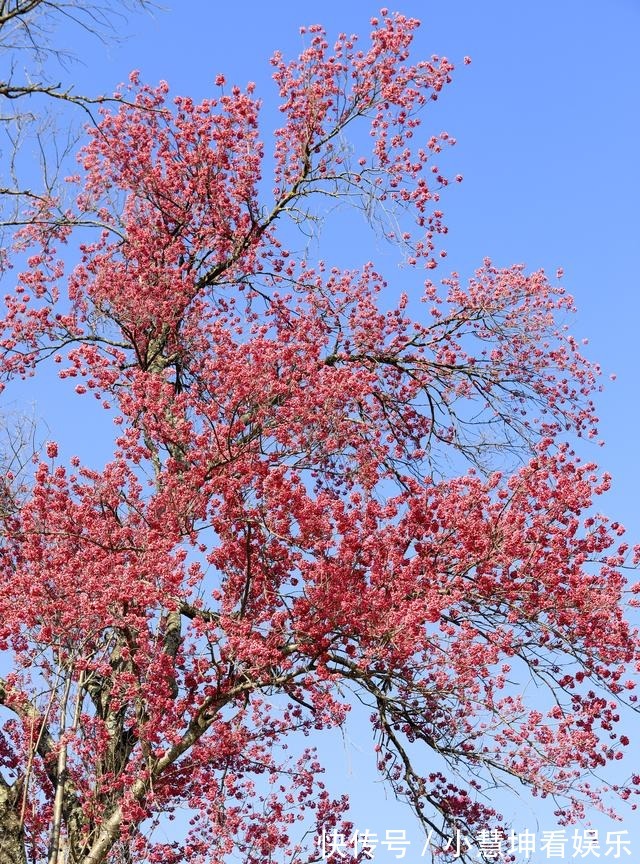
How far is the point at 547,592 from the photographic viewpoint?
9.57 meters

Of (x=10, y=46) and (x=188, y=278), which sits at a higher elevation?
(x=188, y=278)

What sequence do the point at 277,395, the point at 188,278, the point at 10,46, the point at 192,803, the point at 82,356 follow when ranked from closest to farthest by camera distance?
the point at 10,46, the point at 192,803, the point at 277,395, the point at 82,356, the point at 188,278

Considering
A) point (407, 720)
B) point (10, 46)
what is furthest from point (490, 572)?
point (10, 46)

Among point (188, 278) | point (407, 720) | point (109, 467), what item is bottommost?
point (407, 720)

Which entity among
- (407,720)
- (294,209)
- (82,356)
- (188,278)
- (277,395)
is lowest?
(407,720)

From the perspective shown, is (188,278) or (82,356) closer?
(82,356)

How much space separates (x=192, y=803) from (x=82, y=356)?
15.7 ft

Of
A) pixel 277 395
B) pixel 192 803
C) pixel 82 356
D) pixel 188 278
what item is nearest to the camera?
pixel 192 803

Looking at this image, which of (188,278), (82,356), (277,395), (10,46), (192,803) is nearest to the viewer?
(10,46)

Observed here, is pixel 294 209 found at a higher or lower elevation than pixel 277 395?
higher

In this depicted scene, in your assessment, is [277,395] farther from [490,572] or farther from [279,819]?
[279,819]

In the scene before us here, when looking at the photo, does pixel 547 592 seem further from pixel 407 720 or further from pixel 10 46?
pixel 10 46

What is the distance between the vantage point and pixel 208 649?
29.9ft

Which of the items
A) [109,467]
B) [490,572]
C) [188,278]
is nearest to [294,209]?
[188,278]
